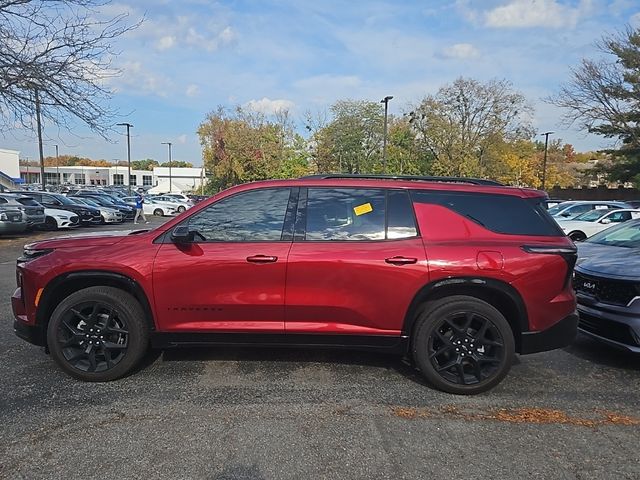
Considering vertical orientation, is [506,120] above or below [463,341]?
above

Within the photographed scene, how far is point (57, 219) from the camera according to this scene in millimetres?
18844

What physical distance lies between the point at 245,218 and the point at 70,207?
1862 centimetres

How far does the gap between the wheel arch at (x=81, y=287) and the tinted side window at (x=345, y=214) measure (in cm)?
148

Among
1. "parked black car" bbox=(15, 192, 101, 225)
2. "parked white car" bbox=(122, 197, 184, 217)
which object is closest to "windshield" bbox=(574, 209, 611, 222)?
"parked black car" bbox=(15, 192, 101, 225)

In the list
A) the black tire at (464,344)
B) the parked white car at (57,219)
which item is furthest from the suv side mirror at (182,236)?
the parked white car at (57,219)

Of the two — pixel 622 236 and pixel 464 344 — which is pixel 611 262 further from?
pixel 464 344

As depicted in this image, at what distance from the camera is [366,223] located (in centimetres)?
417

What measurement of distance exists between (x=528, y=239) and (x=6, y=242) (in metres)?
15.4

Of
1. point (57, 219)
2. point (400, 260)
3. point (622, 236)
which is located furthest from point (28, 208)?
point (622, 236)

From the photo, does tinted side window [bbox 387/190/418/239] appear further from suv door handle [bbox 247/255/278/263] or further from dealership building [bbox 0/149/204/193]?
dealership building [bbox 0/149/204/193]

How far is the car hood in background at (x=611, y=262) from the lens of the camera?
4.79 meters

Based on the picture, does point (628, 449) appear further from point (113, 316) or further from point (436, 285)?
point (113, 316)

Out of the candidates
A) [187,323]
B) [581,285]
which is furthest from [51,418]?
[581,285]

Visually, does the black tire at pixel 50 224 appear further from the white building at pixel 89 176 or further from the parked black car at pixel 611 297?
the white building at pixel 89 176
